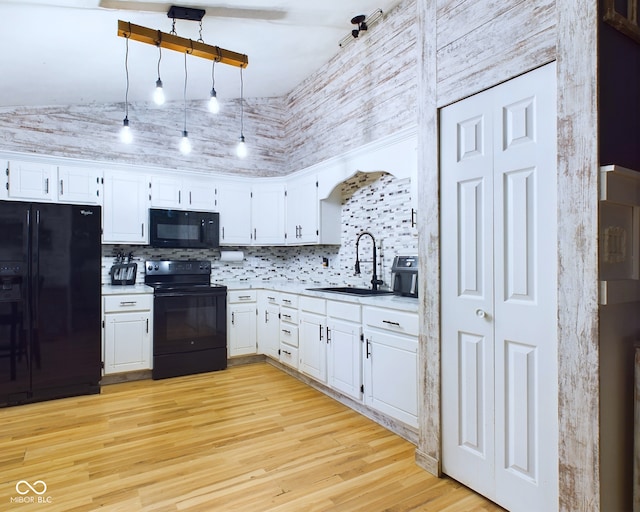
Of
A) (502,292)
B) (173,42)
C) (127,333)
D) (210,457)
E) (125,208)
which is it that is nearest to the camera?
(502,292)

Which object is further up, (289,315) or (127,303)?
(127,303)

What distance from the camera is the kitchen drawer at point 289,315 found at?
13.1 ft

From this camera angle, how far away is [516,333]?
73.0 inches

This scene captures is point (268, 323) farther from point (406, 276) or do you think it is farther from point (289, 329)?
point (406, 276)

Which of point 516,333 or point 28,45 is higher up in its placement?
point 28,45

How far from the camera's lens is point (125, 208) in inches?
166

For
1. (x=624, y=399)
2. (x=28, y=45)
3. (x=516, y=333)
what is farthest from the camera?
(x=28, y=45)

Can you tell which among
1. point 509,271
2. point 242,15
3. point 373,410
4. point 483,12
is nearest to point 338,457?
point 373,410

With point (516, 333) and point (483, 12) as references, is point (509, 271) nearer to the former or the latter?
point (516, 333)

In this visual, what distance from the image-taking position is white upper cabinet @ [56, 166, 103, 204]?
12.9 ft

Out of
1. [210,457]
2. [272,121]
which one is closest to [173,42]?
[272,121]

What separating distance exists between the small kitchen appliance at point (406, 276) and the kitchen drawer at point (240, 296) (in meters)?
1.97

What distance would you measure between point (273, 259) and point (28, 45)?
3.26 metres

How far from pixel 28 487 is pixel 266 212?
11.2 ft
